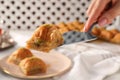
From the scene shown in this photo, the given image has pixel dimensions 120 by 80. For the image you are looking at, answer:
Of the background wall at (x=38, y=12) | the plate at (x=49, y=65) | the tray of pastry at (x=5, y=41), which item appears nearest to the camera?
the plate at (x=49, y=65)

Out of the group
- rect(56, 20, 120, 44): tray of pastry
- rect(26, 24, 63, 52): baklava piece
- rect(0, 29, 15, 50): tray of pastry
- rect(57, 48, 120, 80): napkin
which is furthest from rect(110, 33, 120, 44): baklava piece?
rect(0, 29, 15, 50): tray of pastry

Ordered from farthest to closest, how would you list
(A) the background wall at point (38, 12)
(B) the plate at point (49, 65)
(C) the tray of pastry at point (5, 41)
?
(A) the background wall at point (38, 12), (C) the tray of pastry at point (5, 41), (B) the plate at point (49, 65)

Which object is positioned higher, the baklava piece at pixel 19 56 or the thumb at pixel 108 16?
the thumb at pixel 108 16

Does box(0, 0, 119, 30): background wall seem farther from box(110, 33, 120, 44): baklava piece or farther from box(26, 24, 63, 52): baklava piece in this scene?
box(26, 24, 63, 52): baklava piece

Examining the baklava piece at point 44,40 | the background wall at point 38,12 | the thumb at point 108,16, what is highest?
the background wall at point 38,12

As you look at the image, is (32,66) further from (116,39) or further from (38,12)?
(38,12)

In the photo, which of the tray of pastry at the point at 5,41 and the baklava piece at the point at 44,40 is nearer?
the baklava piece at the point at 44,40

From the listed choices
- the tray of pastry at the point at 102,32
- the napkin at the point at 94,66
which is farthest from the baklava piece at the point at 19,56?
the tray of pastry at the point at 102,32

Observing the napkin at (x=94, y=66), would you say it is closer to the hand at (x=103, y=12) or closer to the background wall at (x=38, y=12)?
the hand at (x=103, y=12)
